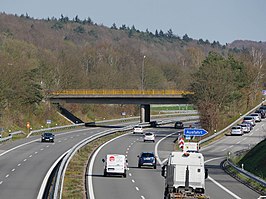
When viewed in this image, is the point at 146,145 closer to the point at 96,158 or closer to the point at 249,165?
the point at 96,158

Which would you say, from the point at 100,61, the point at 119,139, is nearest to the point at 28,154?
the point at 119,139

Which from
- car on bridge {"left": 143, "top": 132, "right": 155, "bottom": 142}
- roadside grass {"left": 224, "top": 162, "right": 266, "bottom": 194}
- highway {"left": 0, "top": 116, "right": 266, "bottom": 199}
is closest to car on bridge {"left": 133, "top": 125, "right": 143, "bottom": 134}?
highway {"left": 0, "top": 116, "right": 266, "bottom": 199}

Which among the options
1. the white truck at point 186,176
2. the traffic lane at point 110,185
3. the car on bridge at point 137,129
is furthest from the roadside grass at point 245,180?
the car on bridge at point 137,129

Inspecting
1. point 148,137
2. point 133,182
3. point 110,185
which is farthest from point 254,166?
point 148,137

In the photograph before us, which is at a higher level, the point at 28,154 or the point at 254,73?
the point at 254,73

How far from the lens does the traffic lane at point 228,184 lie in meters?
35.8

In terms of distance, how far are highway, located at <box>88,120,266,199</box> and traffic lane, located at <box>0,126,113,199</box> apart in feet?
10.9

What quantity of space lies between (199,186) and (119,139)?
2415 inches

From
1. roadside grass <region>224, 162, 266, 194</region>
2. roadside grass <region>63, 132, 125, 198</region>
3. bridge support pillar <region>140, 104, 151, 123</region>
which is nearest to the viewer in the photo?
roadside grass <region>63, 132, 125, 198</region>

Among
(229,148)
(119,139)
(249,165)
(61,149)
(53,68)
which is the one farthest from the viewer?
(53,68)

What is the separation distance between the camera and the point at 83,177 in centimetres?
4319

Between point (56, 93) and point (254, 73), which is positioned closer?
point (56, 93)

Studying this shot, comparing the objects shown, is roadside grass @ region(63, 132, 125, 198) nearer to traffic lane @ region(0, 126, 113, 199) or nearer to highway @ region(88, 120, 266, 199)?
highway @ region(88, 120, 266, 199)

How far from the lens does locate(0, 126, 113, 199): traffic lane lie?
3702 cm
